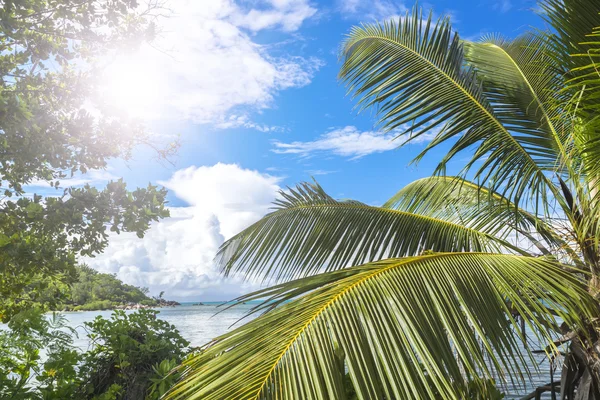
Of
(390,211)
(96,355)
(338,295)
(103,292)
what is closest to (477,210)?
(390,211)

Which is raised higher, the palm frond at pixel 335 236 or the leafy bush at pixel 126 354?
the palm frond at pixel 335 236

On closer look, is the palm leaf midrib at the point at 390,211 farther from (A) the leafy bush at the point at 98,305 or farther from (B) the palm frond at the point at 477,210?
(A) the leafy bush at the point at 98,305

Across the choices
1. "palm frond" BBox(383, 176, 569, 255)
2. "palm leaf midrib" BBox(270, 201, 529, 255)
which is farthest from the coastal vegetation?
"palm frond" BBox(383, 176, 569, 255)

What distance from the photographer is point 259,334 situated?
1.78 meters

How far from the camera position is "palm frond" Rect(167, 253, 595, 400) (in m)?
1.57

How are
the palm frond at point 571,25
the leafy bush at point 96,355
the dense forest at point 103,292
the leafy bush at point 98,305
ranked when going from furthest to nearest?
the leafy bush at point 98,305, the dense forest at point 103,292, the leafy bush at point 96,355, the palm frond at point 571,25

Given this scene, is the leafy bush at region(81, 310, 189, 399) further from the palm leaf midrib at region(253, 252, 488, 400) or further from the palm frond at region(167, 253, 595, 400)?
the palm leaf midrib at region(253, 252, 488, 400)

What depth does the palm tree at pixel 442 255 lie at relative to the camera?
170 centimetres

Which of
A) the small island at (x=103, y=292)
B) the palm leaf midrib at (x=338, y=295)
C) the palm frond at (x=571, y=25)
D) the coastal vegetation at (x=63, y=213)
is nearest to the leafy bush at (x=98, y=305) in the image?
the small island at (x=103, y=292)

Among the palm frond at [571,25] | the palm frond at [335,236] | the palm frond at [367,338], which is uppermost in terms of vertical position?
the palm frond at [571,25]

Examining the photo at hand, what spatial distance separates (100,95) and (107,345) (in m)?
3.18

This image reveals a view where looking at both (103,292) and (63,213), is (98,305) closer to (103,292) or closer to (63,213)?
(103,292)

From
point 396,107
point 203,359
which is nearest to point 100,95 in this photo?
point 396,107

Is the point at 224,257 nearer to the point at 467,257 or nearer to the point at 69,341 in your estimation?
the point at 69,341
